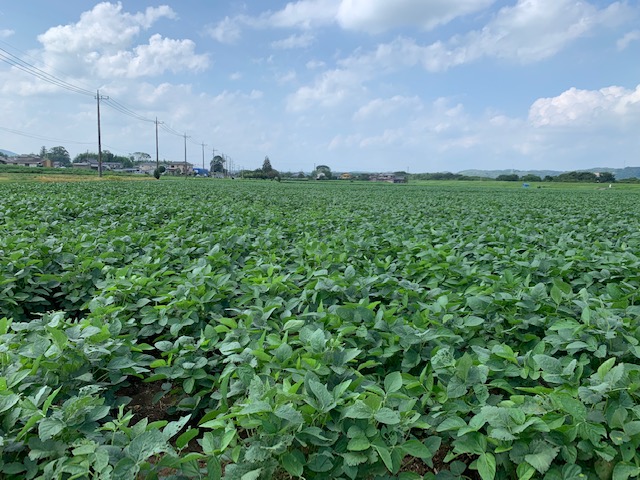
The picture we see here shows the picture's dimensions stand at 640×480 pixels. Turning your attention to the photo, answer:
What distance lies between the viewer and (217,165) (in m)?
123

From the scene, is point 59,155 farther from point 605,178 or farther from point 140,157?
point 605,178

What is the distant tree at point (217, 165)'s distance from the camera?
121 meters

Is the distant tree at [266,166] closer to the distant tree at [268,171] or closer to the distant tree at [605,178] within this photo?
the distant tree at [268,171]

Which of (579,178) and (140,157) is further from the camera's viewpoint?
(140,157)

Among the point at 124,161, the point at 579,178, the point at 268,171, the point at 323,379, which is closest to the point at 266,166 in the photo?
the point at 268,171

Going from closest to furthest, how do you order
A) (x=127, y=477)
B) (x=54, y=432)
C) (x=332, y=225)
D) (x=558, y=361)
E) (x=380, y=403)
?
(x=127, y=477) < (x=54, y=432) < (x=380, y=403) < (x=558, y=361) < (x=332, y=225)

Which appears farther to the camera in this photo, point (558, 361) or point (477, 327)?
point (477, 327)

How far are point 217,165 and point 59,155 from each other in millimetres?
44373

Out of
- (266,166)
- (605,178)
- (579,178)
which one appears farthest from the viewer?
(266,166)

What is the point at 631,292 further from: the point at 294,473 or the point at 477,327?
the point at 294,473

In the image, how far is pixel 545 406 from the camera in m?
1.69

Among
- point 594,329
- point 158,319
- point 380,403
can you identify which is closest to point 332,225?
point 158,319

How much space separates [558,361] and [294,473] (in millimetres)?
1352

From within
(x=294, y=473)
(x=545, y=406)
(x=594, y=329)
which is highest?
(x=594, y=329)
